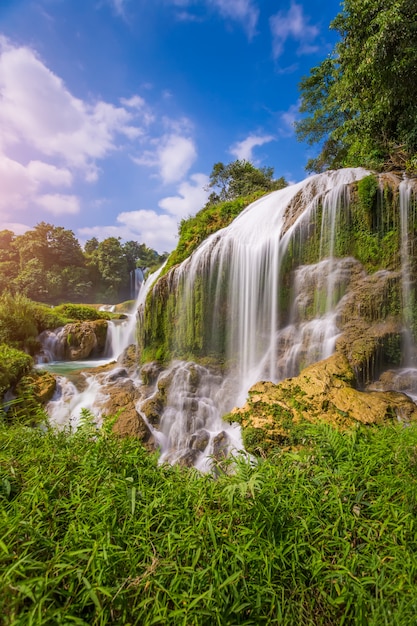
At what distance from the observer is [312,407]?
13.7ft

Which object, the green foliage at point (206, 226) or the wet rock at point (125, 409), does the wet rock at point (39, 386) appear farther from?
the green foliage at point (206, 226)

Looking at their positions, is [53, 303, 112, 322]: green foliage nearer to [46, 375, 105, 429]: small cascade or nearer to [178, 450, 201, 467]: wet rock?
[46, 375, 105, 429]: small cascade

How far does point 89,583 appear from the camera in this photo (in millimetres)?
1252

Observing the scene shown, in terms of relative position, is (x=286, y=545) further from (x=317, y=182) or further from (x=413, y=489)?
(x=317, y=182)

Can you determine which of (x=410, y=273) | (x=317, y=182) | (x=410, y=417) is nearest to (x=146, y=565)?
(x=410, y=417)

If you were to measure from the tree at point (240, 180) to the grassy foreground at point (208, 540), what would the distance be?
772 inches

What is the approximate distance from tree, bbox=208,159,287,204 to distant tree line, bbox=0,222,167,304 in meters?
10.6

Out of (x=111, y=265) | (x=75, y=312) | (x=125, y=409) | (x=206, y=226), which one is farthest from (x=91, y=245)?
(x=125, y=409)

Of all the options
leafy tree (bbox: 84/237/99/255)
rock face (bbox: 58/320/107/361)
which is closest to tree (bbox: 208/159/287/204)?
rock face (bbox: 58/320/107/361)

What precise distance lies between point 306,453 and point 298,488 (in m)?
0.52

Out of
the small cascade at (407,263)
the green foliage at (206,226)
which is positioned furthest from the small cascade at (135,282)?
the small cascade at (407,263)

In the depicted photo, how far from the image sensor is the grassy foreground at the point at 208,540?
123cm

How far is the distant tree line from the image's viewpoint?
28.2 meters

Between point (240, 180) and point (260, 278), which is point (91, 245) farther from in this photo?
point (260, 278)
